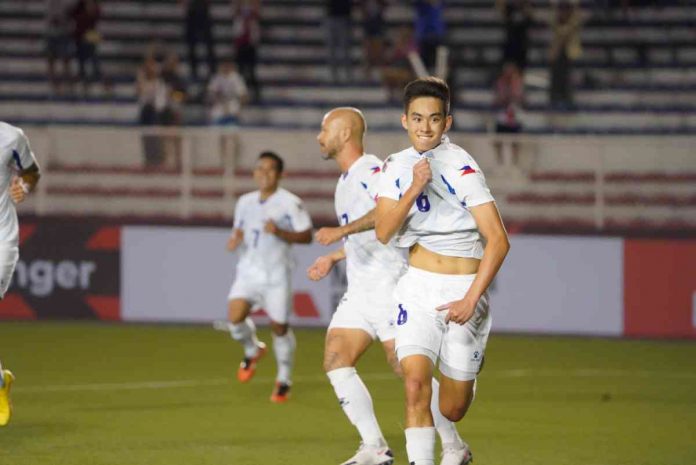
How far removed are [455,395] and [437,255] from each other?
793 mm

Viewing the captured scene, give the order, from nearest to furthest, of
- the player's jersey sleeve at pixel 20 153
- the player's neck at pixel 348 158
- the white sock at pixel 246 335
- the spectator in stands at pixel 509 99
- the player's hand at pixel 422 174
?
the player's hand at pixel 422 174 < the player's neck at pixel 348 158 < the player's jersey sleeve at pixel 20 153 < the white sock at pixel 246 335 < the spectator in stands at pixel 509 99

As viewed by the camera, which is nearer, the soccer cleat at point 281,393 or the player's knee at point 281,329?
the soccer cleat at point 281,393

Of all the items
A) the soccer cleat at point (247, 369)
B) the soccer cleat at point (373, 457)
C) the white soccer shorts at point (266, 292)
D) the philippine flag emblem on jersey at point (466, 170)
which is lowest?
the soccer cleat at point (247, 369)

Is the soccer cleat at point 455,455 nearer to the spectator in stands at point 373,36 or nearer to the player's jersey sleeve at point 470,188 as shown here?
the player's jersey sleeve at point 470,188

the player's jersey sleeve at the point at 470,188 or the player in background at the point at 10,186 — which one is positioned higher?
the player's jersey sleeve at the point at 470,188

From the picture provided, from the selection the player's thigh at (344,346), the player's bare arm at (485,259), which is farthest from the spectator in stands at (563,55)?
the player's bare arm at (485,259)

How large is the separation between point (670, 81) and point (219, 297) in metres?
10.4

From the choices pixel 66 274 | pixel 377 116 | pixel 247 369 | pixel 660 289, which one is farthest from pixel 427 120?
pixel 377 116

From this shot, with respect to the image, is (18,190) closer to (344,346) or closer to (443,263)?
(344,346)

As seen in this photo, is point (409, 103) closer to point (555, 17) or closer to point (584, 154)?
point (584, 154)

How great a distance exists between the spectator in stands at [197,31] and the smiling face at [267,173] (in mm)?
13372

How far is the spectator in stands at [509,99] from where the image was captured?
74.8 feet

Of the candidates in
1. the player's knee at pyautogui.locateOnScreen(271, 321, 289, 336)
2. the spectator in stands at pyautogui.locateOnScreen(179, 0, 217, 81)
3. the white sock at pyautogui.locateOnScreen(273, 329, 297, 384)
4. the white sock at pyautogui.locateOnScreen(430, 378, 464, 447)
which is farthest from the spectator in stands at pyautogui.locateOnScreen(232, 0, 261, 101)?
the white sock at pyautogui.locateOnScreen(430, 378, 464, 447)

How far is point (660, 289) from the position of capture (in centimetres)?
1864
